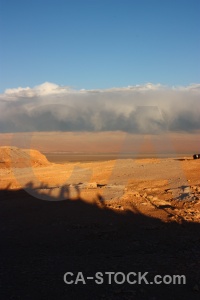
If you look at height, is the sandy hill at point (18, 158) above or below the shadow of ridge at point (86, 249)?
above

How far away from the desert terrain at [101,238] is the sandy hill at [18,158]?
10.8 m

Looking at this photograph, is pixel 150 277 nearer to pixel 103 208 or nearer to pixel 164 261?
pixel 164 261

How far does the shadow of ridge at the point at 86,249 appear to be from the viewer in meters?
4.69

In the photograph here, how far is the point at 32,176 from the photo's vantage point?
61.3ft

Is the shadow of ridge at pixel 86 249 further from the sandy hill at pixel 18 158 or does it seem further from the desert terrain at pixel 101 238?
the sandy hill at pixel 18 158

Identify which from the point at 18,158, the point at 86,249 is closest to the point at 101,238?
the point at 86,249

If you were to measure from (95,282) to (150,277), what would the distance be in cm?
72

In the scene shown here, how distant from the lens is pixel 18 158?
25.8 m

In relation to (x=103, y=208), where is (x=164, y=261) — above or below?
below

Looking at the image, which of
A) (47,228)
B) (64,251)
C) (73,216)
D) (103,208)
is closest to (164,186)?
(103,208)

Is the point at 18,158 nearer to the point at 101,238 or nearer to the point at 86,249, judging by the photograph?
the point at 101,238

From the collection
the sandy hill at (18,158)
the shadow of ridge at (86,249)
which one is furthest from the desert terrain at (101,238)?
the sandy hill at (18,158)

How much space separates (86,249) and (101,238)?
0.70 m

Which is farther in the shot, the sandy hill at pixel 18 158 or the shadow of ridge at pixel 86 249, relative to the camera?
the sandy hill at pixel 18 158
